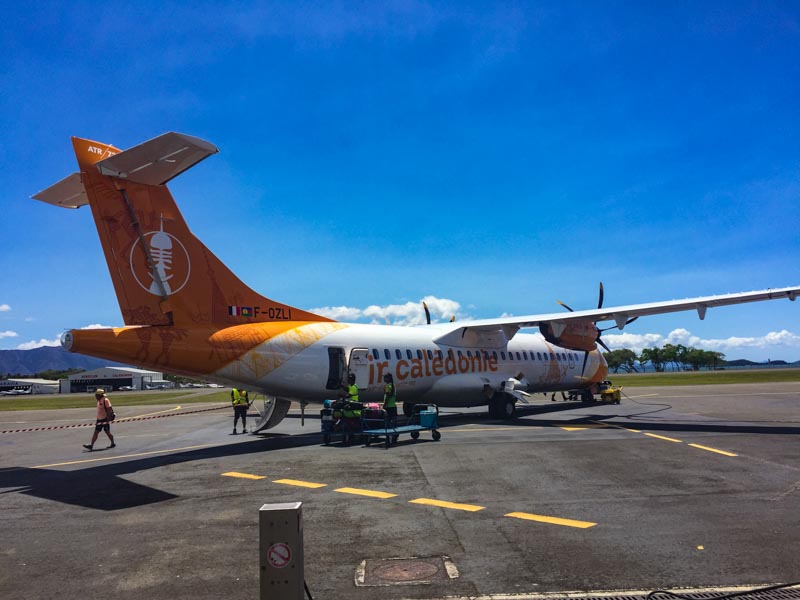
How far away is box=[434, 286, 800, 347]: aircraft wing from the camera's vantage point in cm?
1903

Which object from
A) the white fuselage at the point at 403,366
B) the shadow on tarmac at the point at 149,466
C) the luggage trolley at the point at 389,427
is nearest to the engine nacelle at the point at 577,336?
the white fuselage at the point at 403,366

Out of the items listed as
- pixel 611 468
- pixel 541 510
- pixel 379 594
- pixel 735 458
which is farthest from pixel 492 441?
pixel 379 594

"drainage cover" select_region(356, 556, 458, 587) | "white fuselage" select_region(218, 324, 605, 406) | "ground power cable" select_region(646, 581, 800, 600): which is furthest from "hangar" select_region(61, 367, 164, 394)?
"ground power cable" select_region(646, 581, 800, 600)

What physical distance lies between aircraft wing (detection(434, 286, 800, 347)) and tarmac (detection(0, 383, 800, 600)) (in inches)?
208

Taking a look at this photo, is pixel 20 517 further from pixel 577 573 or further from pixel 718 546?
pixel 718 546

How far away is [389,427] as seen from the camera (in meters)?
15.7

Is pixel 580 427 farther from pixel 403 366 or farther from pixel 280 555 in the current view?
pixel 280 555

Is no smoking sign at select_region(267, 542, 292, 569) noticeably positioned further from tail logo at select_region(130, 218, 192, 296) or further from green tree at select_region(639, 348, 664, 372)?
green tree at select_region(639, 348, 664, 372)

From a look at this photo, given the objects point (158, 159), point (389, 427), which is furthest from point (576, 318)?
point (158, 159)

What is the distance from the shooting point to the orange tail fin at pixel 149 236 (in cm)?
1218

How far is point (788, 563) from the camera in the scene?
5.68 m

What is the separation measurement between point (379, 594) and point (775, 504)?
6416 millimetres

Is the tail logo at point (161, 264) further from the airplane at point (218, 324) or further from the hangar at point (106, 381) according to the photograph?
the hangar at point (106, 381)

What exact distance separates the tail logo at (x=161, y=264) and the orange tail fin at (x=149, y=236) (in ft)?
0.07
